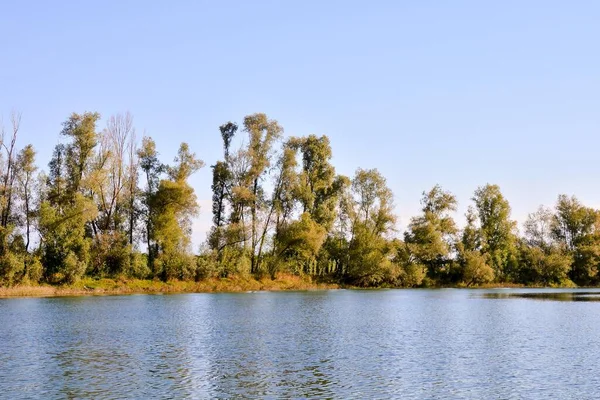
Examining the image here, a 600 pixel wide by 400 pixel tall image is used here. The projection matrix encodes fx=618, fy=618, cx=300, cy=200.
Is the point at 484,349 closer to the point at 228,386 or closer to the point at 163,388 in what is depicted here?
the point at 228,386

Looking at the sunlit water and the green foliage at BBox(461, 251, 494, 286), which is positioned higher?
the green foliage at BBox(461, 251, 494, 286)

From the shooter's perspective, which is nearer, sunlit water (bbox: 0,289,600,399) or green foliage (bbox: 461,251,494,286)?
sunlit water (bbox: 0,289,600,399)

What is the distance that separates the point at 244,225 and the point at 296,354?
2435 inches

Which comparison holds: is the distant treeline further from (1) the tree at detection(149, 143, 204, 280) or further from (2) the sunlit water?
(2) the sunlit water

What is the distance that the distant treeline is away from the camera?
78.7 m


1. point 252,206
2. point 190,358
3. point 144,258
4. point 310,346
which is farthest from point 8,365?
point 252,206

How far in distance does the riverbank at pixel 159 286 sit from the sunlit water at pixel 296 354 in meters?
22.7

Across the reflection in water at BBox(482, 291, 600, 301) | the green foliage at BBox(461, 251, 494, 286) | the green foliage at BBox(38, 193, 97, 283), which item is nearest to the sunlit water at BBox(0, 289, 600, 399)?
the green foliage at BBox(38, 193, 97, 283)

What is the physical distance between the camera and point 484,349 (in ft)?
102

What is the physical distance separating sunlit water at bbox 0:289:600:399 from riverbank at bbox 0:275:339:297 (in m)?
22.7

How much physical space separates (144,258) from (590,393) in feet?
235

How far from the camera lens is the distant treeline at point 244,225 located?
7869 centimetres

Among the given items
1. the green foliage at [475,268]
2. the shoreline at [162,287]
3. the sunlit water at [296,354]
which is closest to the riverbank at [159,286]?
the shoreline at [162,287]

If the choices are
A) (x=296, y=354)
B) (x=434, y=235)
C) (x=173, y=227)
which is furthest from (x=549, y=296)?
(x=296, y=354)
